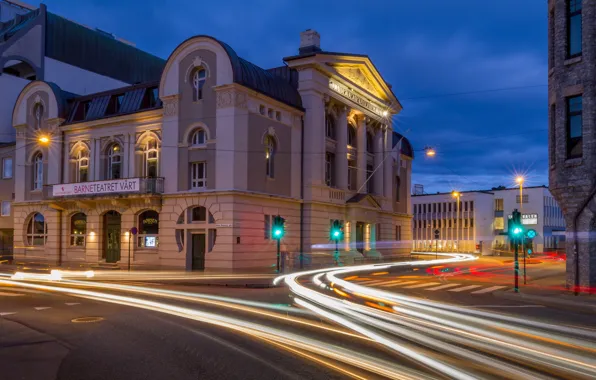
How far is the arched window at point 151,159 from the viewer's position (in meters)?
37.6

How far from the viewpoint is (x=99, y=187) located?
1480 inches

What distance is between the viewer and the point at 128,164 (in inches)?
1518

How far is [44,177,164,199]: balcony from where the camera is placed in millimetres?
35844

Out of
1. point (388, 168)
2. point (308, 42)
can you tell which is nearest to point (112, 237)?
point (308, 42)

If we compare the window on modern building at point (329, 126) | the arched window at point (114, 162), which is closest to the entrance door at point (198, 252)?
the arched window at point (114, 162)

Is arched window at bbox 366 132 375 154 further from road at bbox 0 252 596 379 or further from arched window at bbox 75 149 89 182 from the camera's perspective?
road at bbox 0 252 596 379

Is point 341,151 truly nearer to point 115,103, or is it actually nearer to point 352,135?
point 352,135

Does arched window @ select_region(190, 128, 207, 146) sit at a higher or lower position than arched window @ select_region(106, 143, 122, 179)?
higher

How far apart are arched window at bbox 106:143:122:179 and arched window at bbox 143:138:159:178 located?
244 cm

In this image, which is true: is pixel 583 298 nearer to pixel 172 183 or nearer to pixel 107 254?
pixel 172 183

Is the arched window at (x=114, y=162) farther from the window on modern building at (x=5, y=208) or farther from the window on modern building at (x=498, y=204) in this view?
the window on modern building at (x=498, y=204)

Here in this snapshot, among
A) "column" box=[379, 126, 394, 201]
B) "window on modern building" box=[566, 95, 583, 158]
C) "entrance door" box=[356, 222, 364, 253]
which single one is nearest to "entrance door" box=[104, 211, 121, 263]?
"entrance door" box=[356, 222, 364, 253]

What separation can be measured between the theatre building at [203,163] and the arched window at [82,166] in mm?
103

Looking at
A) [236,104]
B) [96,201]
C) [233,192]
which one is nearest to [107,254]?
[96,201]
